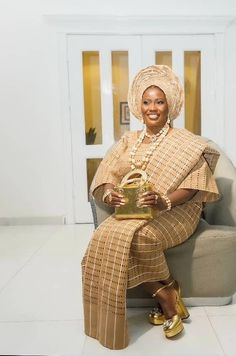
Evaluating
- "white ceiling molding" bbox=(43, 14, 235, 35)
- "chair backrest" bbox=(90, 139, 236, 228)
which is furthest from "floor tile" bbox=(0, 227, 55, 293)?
"white ceiling molding" bbox=(43, 14, 235, 35)

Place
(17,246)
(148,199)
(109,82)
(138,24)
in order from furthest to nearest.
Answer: (109,82) → (138,24) → (17,246) → (148,199)

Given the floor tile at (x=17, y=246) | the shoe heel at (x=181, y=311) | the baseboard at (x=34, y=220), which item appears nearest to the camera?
the shoe heel at (x=181, y=311)

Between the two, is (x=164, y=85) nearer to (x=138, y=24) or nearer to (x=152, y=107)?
(x=152, y=107)

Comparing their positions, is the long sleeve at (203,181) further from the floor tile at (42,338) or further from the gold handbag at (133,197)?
the floor tile at (42,338)

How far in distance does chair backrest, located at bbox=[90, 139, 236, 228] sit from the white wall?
209 centimetres

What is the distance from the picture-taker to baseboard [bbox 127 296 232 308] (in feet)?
6.73

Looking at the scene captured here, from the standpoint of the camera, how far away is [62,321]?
1943mm

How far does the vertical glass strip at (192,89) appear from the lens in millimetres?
4203

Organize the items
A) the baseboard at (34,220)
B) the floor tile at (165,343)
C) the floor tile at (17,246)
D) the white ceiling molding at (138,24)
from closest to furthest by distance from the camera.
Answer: the floor tile at (165,343) → the floor tile at (17,246) → the white ceiling molding at (138,24) → the baseboard at (34,220)

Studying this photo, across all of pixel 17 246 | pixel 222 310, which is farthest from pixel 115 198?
pixel 17 246

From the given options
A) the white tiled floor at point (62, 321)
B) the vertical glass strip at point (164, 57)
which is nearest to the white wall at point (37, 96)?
the vertical glass strip at point (164, 57)

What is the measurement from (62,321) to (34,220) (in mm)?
2444

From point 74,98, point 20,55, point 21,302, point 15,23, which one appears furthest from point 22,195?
point 21,302

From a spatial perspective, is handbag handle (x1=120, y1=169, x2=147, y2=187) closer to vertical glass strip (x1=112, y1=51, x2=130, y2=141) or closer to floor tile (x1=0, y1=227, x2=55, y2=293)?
floor tile (x1=0, y1=227, x2=55, y2=293)
